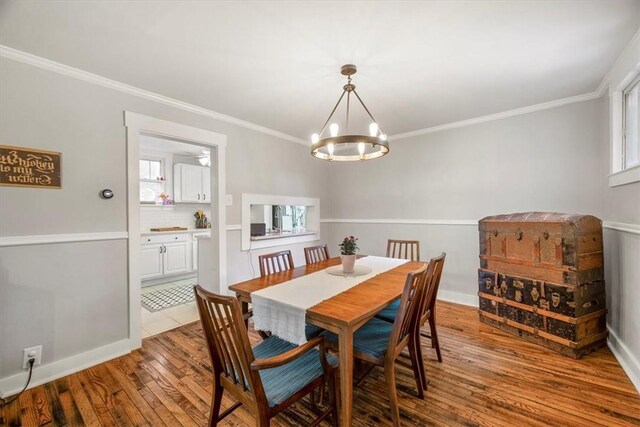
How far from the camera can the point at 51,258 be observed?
208 centimetres

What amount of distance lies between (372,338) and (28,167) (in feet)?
9.04

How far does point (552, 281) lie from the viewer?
237 cm

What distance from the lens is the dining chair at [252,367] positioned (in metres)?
1.16

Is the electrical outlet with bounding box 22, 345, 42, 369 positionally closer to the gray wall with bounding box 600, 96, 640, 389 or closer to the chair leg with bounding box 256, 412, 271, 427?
the chair leg with bounding box 256, 412, 271, 427

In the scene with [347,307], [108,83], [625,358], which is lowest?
[625,358]

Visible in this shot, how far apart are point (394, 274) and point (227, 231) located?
2.07m

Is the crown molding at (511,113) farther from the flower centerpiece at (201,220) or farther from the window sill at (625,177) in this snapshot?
the flower centerpiece at (201,220)

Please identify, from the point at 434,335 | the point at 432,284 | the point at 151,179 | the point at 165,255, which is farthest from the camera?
the point at 151,179

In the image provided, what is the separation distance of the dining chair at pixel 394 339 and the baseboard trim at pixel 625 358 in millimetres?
1507

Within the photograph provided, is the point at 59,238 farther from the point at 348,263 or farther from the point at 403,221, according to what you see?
the point at 403,221

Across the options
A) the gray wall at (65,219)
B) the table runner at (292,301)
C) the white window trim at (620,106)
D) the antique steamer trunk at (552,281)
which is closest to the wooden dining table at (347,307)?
the table runner at (292,301)

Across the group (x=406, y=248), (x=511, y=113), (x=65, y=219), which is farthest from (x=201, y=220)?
(x=511, y=113)

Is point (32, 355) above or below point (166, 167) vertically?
below

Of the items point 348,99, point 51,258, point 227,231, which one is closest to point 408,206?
point 348,99
